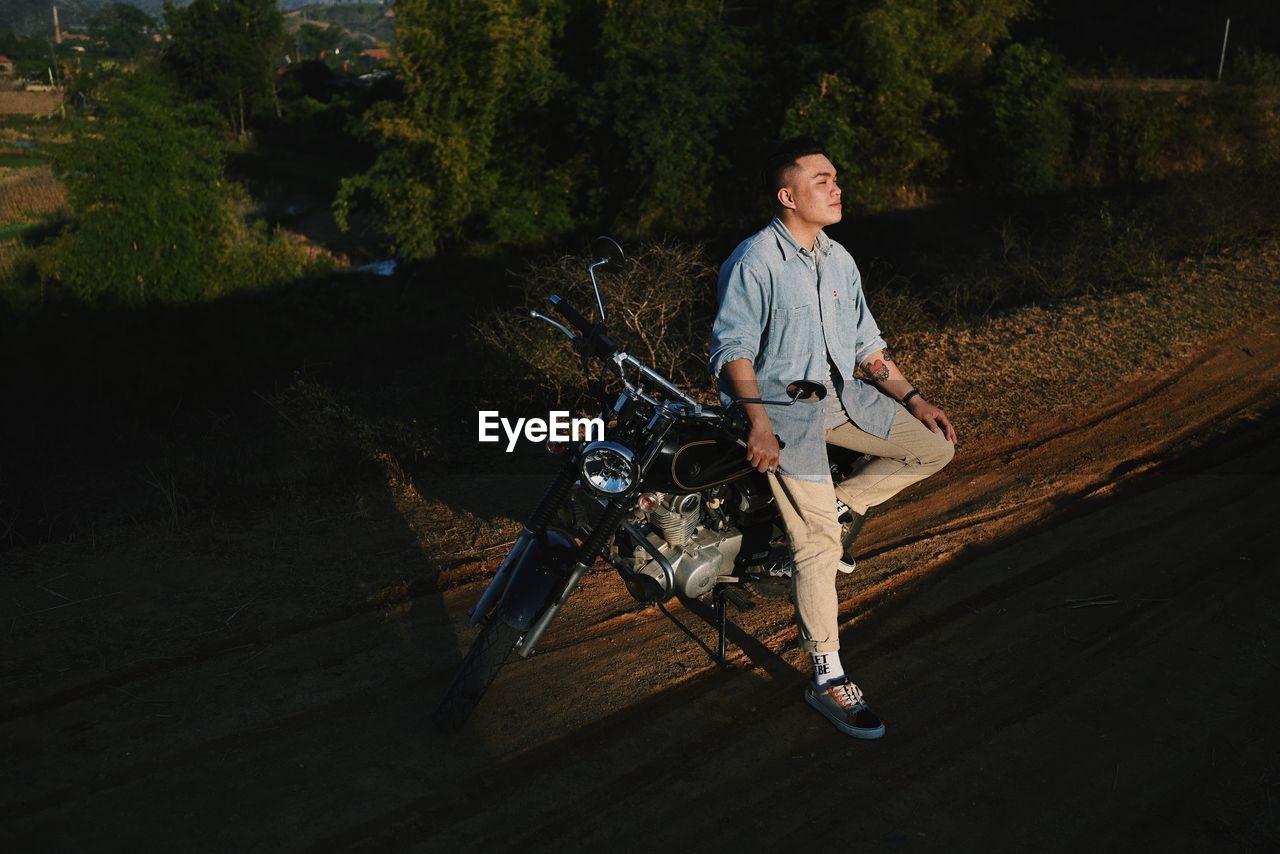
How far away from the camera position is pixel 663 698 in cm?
433

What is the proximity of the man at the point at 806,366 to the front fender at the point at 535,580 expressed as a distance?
0.77 m

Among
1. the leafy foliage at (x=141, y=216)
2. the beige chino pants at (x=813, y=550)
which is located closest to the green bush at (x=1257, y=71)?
the leafy foliage at (x=141, y=216)

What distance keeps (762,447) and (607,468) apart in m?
0.55

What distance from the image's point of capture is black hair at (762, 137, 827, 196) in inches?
160

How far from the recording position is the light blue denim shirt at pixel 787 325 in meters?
4.05

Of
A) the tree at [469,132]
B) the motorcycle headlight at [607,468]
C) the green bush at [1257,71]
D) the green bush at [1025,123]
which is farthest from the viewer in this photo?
the tree at [469,132]

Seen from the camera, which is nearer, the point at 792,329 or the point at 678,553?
the point at 792,329

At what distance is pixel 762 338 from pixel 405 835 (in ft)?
7.04

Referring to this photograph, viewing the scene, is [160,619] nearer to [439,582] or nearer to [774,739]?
[439,582]

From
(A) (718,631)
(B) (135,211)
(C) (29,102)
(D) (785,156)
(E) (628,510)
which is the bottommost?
(C) (29,102)

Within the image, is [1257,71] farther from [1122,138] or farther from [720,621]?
[720,621]

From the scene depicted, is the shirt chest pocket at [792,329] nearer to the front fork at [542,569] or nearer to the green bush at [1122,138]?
the front fork at [542,569]

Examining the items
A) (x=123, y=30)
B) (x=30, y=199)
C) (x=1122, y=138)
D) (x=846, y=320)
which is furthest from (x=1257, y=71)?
(x=123, y=30)

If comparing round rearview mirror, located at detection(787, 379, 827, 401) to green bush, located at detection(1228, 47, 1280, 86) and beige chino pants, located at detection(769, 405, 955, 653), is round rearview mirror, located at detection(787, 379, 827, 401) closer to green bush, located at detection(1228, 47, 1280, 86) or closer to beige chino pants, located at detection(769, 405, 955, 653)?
beige chino pants, located at detection(769, 405, 955, 653)
